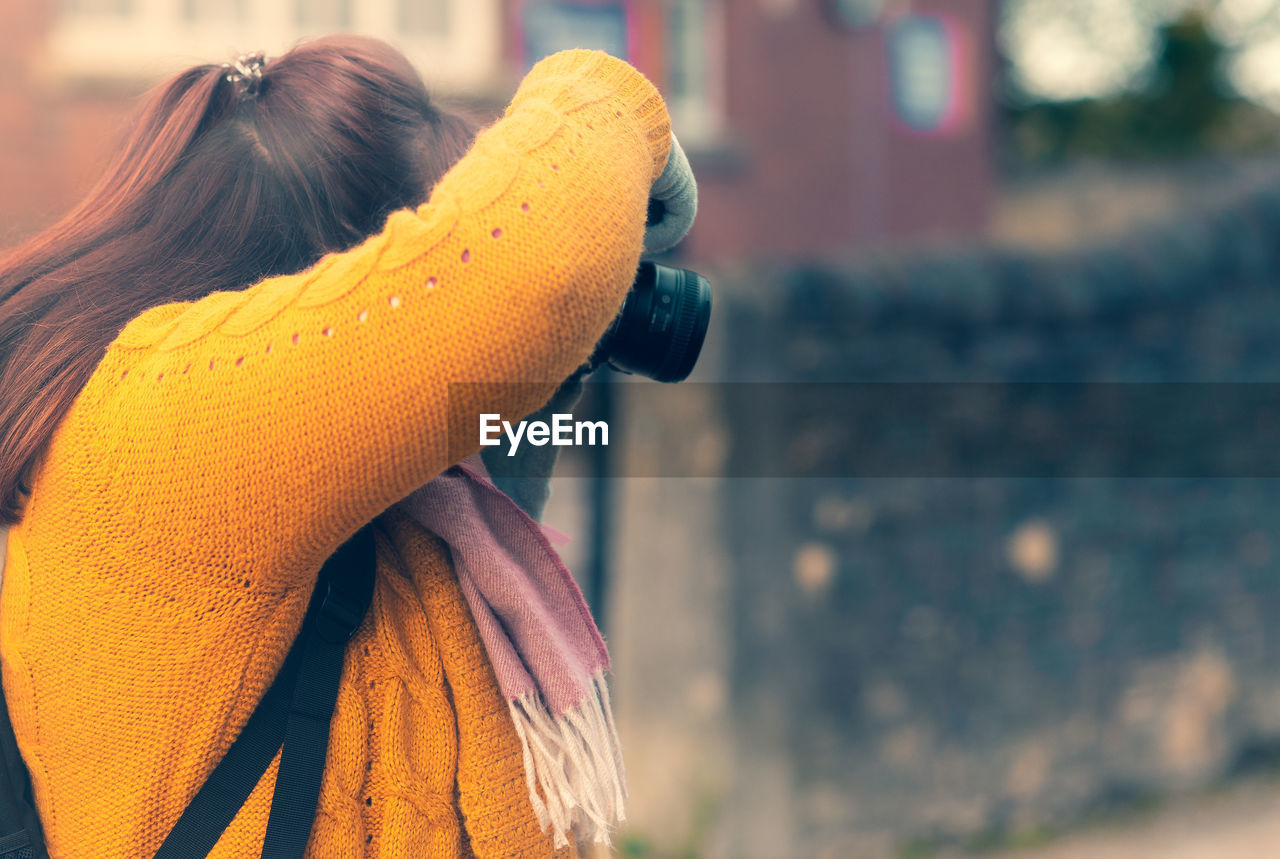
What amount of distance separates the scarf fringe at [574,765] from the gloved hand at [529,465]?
0.98 feet

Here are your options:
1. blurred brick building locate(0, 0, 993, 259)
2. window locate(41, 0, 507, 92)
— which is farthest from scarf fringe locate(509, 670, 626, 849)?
blurred brick building locate(0, 0, 993, 259)

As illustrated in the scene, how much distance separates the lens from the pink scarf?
112 centimetres

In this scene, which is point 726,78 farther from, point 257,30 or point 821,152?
point 257,30

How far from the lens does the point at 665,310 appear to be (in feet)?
4.13

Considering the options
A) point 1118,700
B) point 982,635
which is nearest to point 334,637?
point 982,635

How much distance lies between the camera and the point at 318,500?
0.97 m

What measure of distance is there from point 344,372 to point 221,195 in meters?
0.38

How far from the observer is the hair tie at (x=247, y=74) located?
1.27m

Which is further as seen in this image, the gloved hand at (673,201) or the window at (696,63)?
the window at (696,63)

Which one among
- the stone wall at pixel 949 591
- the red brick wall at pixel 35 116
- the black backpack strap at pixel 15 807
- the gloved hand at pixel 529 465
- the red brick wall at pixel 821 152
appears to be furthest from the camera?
the red brick wall at pixel 821 152

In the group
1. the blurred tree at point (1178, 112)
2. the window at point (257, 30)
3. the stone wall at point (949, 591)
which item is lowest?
the stone wall at point (949, 591)

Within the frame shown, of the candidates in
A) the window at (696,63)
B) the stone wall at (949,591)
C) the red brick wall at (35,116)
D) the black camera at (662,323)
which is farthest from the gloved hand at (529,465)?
the window at (696,63)

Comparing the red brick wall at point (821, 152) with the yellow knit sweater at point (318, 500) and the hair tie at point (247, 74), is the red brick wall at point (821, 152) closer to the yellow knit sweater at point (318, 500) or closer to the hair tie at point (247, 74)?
the hair tie at point (247, 74)

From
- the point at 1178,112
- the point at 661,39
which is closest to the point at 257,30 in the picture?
the point at 661,39
